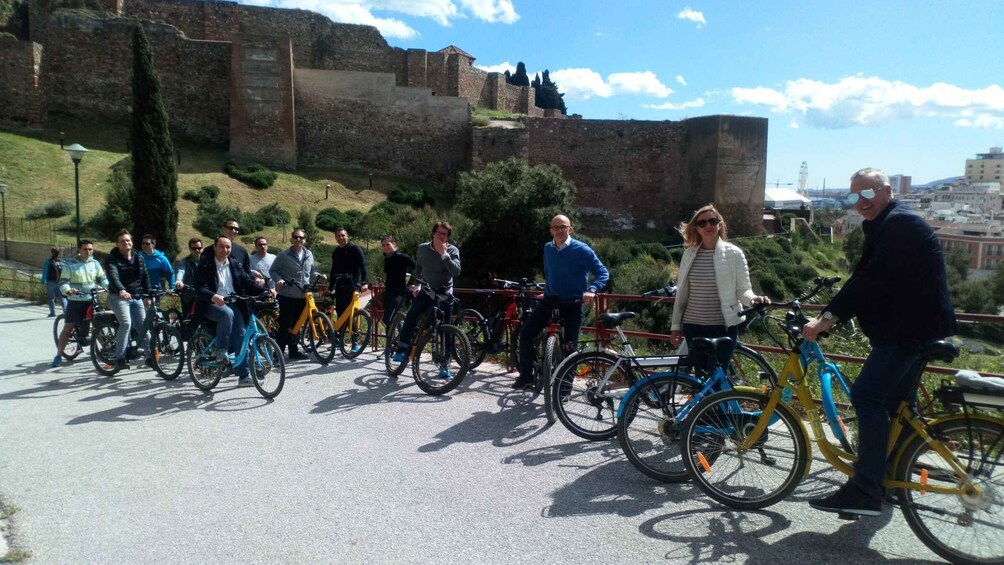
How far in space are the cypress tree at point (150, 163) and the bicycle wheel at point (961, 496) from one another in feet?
65.5

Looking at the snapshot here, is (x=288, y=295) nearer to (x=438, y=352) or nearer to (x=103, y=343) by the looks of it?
(x=103, y=343)

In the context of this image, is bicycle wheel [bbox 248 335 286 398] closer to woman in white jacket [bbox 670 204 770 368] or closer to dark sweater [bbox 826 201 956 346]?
woman in white jacket [bbox 670 204 770 368]

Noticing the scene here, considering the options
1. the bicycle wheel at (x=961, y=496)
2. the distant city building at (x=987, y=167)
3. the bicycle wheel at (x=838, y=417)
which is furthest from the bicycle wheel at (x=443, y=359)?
the distant city building at (x=987, y=167)

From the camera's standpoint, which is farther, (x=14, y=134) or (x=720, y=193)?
(x=720, y=193)

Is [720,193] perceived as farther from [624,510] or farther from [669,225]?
[624,510]

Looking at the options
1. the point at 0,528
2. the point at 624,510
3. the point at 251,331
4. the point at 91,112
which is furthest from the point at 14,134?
the point at 624,510

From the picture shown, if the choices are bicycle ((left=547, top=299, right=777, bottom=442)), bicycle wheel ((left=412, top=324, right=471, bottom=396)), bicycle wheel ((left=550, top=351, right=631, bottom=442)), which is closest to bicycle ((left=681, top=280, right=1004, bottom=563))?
bicycle ((left=547, top=299, right=777, bottom=442))

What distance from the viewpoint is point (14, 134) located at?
88.8 ft

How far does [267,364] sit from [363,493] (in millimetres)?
2541

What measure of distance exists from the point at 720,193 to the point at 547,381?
3097 cm

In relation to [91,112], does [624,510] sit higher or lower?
lower

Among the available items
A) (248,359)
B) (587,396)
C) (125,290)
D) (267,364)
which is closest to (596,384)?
(587,396)

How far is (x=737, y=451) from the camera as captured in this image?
12.1 ft

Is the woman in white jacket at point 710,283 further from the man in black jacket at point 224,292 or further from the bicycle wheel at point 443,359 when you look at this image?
the man in black jacket at point 224,292
